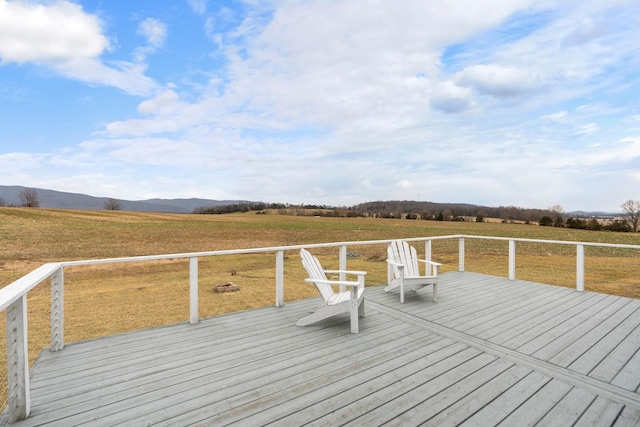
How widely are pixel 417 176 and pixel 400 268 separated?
53.6ft

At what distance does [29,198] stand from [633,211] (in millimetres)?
73735

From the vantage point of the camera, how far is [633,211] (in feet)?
105

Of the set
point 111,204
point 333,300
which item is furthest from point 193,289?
point 111,204

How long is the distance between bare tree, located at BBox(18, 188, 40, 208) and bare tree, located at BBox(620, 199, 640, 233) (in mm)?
70279

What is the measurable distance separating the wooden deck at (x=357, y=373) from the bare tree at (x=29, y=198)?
50.3 m

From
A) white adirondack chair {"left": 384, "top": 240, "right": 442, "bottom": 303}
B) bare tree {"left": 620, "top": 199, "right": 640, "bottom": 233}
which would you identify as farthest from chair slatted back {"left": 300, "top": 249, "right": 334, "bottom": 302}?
bare tree {"left": 620, "top": 199, "right": 640, "bottom": 233}

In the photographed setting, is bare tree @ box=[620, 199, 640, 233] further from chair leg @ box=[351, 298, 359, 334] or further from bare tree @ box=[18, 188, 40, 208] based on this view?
bare tree @ box=[18, 188, 40, 208]

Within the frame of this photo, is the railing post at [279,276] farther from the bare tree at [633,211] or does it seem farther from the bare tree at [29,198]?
the bare tree at [29,198]

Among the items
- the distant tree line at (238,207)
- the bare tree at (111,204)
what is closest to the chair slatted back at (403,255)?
the distant tree line at (238,207)

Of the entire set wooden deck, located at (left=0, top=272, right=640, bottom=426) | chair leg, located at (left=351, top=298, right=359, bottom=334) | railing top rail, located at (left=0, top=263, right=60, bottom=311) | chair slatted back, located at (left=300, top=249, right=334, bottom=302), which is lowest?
wooden deck, located at (left=0, top=272, right=640, bottom=426)

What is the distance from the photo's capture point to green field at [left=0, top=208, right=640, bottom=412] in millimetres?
6723

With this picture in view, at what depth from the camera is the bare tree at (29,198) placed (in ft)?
127

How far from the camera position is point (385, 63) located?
984cm

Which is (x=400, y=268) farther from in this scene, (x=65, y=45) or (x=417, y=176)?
(x=417, y=176)
